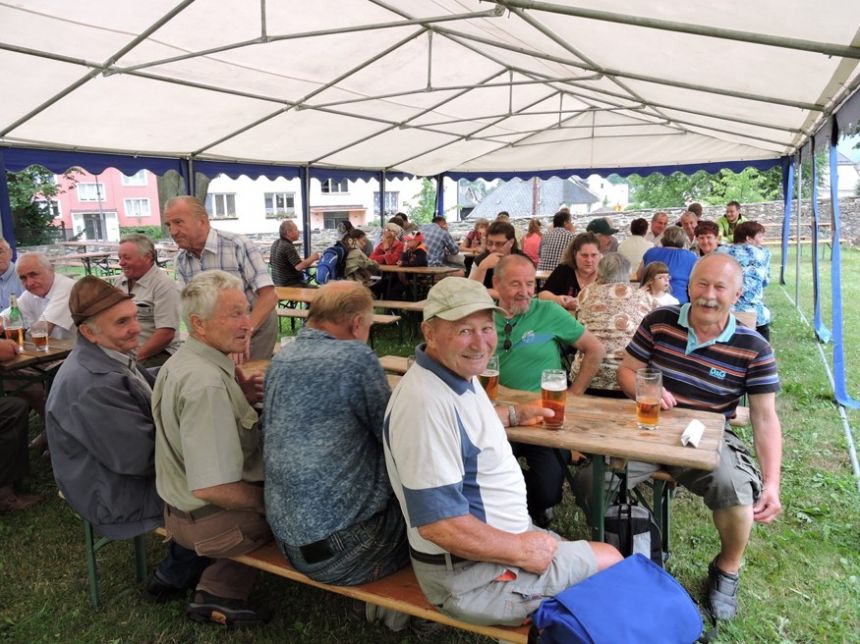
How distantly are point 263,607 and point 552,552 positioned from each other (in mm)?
1224

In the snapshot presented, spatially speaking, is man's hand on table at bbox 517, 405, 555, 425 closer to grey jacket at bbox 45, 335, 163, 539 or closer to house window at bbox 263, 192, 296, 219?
grey jacket at bbox 45, 335, 163, 539

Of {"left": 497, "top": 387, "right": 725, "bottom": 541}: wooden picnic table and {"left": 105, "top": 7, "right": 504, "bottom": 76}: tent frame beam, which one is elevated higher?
{"left": 105, "top": 7, "right": 504, "bottom": 76}: tent frame beam

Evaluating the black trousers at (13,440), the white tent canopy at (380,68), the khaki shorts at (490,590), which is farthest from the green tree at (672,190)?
the khaki shorts at (490,590)

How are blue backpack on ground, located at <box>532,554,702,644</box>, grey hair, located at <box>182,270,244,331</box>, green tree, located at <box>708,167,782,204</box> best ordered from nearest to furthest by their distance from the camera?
blue backpack on ground, located at <box>532,554,702,644</box>, grey hair, located at <box>182,270,244,331</box>, green tree, located at <box>708,167,782,204</box>

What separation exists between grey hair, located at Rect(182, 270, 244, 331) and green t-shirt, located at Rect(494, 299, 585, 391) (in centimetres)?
127

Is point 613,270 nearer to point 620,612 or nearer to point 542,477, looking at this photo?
point 542,477

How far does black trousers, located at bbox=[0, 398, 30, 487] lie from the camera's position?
307 centimetres

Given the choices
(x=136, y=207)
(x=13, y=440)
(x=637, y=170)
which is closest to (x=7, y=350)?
(x=13, y=440)

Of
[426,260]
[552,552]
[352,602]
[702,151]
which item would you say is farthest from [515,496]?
[702,151]

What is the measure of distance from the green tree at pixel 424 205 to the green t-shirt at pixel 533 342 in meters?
34.2

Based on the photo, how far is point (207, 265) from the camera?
333cm

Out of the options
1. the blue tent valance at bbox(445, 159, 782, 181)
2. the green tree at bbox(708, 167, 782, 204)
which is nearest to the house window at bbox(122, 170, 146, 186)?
the blue tent valance at bbox(445, 159, 782, 181)

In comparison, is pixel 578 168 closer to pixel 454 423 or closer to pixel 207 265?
pixel 207 265

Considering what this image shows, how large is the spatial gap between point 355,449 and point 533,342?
1.21 metres
